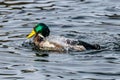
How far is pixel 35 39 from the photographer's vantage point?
18203 millimetres

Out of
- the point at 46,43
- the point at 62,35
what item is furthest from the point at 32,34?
the point at 62,35

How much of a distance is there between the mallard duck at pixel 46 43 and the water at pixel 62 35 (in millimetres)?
316

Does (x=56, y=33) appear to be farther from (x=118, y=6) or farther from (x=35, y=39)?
(x=118, y=6)

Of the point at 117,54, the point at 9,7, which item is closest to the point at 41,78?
the point at 117,54

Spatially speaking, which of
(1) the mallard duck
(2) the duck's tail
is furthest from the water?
(1) the mallard duck

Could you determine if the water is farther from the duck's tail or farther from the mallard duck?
the mallard duck

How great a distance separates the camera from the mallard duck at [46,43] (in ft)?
55.7

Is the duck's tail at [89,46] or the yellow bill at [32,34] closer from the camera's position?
the duck's tail at [89,46]

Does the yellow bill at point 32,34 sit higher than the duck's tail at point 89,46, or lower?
higher

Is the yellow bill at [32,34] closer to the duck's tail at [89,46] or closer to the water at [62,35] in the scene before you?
the water at [62,35]

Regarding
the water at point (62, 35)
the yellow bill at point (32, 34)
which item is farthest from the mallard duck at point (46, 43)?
the water at point (62, 35)

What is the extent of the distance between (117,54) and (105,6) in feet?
19.4

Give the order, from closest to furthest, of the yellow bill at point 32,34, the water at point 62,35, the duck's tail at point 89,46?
the water at point 62,35, the duck's tail at point 89,46, the yellow bill at point 32,34

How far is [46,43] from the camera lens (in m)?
17.5
